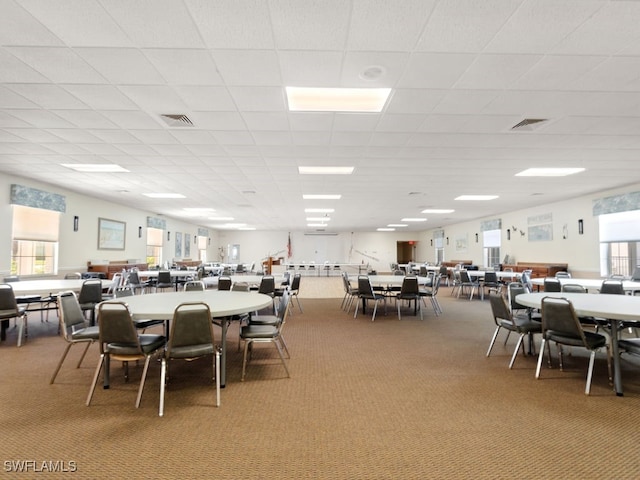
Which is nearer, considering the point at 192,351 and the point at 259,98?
the point at 192,351

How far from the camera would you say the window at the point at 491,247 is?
14359 millimetres

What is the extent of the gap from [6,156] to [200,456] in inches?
276

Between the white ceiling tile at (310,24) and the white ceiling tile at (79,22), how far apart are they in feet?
4.14

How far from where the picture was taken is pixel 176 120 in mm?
4398

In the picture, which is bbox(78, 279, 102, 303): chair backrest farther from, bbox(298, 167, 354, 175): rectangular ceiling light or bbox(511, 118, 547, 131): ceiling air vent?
bbox(511, 118, 547, 131): ceiling air vent

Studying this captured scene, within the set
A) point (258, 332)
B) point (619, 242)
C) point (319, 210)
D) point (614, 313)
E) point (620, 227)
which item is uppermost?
point (319, 210)

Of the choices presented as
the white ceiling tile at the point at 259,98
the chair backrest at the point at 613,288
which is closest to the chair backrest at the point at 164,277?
the white ceiling tile at the point at 259,98

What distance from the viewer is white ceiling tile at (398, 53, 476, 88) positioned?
116 inches

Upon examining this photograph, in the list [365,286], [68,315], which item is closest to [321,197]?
[365,286]

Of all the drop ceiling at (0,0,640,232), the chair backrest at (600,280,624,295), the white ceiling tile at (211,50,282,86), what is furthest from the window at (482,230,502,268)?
the white ceiling tile at (211,50,282,86)

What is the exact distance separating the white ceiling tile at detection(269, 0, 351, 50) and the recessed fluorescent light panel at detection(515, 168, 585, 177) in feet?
19.1

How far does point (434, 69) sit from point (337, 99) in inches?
44.8

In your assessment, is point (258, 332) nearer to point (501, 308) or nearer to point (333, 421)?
point (333, 421)

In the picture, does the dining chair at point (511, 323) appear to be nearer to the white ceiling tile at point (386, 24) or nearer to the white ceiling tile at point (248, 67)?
the white ceiling tile at point (386, 24)
